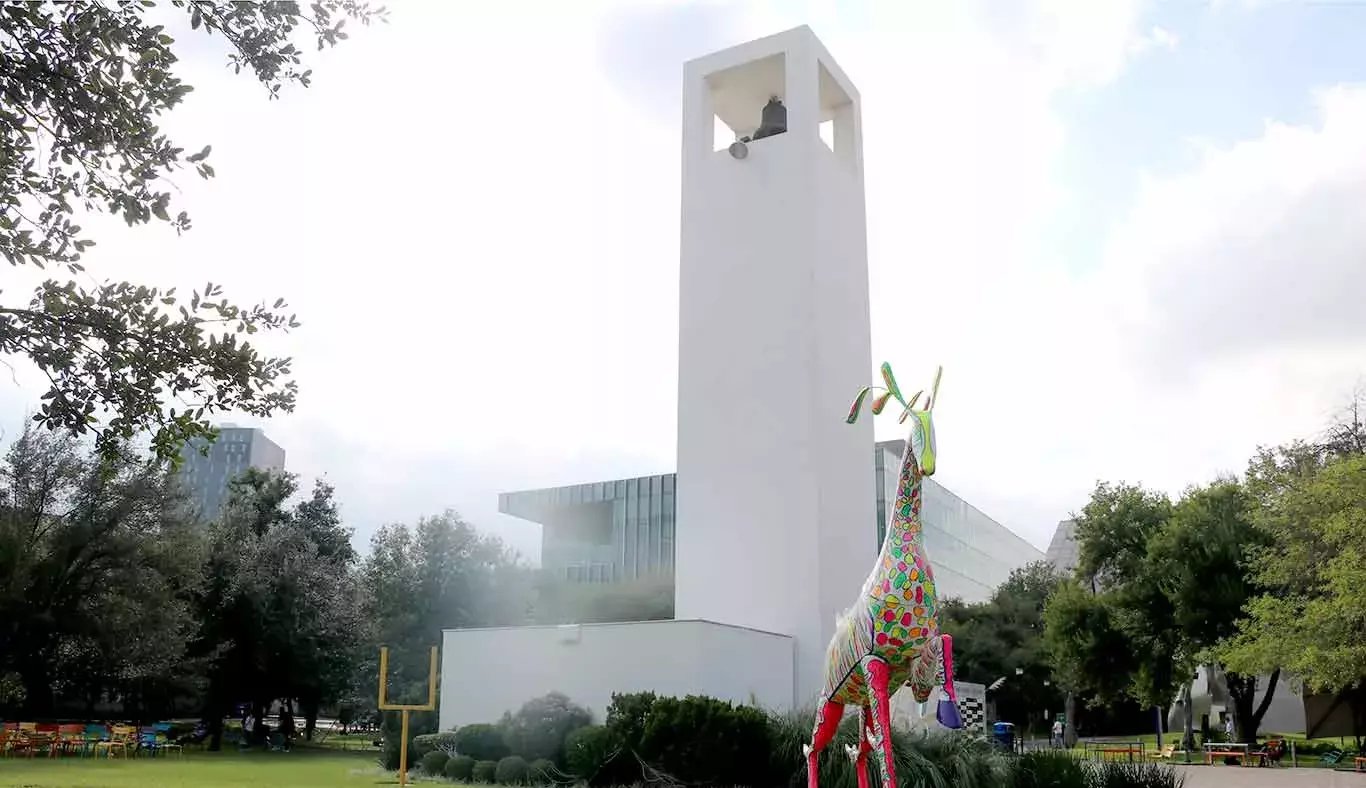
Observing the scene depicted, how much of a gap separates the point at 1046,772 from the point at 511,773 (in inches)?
342

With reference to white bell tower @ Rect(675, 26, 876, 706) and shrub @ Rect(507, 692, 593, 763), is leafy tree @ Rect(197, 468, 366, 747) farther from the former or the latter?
shrub @ Rect(507, 692, 593, 763)

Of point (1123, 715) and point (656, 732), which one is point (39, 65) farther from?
point (1123, 715)

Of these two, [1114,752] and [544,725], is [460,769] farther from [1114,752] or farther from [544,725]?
[1114,752]

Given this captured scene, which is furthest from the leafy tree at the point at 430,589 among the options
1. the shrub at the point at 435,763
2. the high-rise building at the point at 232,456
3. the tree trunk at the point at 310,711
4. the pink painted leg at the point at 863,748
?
the high-rise building at the point at 232,456

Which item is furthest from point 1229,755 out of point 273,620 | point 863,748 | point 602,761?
point 273,620

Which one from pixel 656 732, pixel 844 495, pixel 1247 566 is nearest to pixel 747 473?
pixel 844 495

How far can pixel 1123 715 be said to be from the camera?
56656 millimetres

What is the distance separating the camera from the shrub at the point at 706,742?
15469 mm

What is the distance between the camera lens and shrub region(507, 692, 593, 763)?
18.2 metres

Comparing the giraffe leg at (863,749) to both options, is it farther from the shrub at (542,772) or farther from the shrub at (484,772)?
the shrub at (484,772)

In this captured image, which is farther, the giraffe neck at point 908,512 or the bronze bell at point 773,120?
the bronze bell at point 773,120

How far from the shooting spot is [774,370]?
2405 cm

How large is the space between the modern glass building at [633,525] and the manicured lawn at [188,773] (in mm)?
12975

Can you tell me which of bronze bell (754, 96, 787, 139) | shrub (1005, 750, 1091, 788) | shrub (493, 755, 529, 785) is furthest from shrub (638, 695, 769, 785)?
bronze bell (754, 96, 787, 139)
